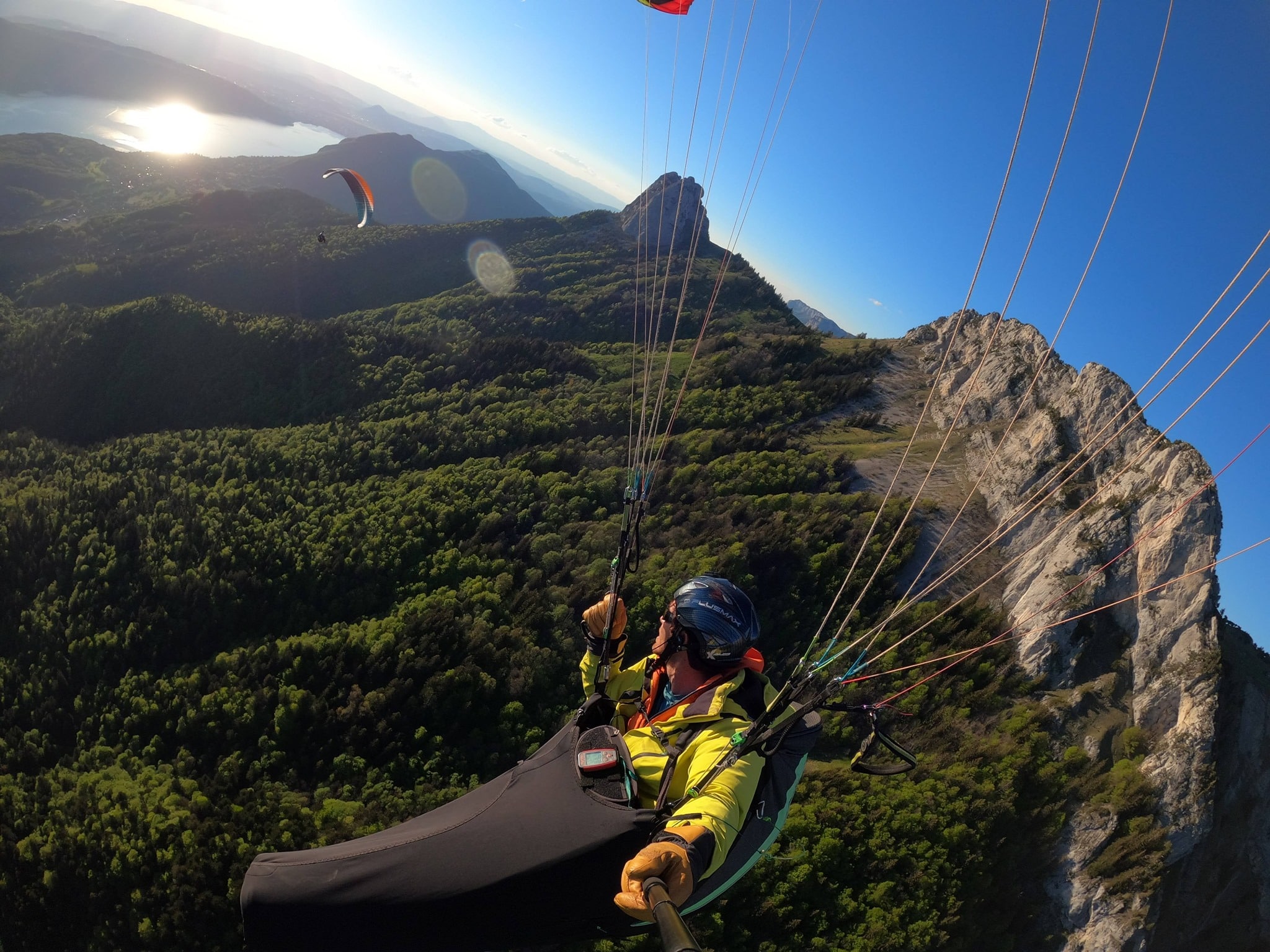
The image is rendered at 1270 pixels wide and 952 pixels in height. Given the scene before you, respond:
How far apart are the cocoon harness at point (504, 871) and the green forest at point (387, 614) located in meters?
1.54

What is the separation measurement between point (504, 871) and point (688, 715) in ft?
5.09

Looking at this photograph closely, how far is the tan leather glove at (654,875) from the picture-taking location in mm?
2744

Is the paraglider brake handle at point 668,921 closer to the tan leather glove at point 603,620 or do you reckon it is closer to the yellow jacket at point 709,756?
the yellow jacket at point 709,756

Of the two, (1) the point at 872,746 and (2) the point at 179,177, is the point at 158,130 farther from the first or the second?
(1) the point at 872,746

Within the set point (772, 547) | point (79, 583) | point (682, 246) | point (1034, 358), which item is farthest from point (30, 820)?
point (682, 246)

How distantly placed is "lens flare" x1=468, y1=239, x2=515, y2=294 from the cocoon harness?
84.6 meters

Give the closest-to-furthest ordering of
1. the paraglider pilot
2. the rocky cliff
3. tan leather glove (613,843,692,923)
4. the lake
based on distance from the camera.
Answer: tan leather glove (613,843,692,923), the paraglider pilot, the rocky cliff, the lake

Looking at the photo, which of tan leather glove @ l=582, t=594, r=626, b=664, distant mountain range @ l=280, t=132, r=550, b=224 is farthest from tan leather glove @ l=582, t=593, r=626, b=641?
distant mountain range @ l=280, t=132, r=550, b=224

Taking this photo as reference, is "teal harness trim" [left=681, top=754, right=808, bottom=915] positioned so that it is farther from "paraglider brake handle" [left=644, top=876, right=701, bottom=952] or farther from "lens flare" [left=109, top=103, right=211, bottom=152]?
"lens flare" [left=109, top=103, right=211, bottom=152]

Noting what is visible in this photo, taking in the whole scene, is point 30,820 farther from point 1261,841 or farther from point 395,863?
point 1261,841

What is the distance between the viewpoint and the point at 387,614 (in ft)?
102

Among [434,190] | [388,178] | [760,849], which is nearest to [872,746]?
[760,849]

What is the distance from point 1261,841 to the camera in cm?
2216

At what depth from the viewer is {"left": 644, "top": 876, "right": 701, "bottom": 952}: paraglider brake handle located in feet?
8.15
